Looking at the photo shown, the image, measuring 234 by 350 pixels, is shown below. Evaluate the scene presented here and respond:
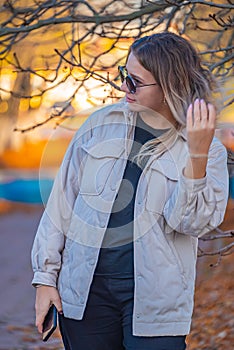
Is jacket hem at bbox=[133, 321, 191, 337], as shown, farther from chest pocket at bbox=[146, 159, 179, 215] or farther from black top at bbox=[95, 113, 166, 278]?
chest pocket at bbox=[146, 159, 179, 215]

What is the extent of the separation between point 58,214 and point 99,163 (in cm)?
25

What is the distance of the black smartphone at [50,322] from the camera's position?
277 centimetres

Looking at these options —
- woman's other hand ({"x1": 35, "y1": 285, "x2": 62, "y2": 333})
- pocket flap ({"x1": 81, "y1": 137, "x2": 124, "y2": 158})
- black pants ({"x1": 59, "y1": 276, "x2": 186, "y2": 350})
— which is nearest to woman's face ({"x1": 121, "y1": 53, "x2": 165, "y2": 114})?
pocket flap ({"x1": 81, "y1": 137, "x2": 124, "y2": 158})

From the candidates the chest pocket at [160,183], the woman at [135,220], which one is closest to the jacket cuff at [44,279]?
the woman at [135,220]

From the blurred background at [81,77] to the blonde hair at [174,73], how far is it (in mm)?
193

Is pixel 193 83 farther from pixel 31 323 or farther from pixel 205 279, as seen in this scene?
pixel 205 279

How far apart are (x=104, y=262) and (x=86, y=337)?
12.1 inches

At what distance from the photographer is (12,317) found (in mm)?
8773

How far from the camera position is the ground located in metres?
7.09

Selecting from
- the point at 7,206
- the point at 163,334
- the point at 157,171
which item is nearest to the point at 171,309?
the point at 163,334

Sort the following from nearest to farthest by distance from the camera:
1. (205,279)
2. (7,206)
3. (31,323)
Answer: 1. (31,323)
2. (205,279)
3. (7,206)

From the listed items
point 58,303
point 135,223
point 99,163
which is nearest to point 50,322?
point 58,303

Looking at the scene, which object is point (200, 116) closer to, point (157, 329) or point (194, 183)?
point (194, 183)

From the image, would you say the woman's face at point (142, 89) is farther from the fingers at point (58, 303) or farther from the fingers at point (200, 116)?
the fingers at point (58, 303)
